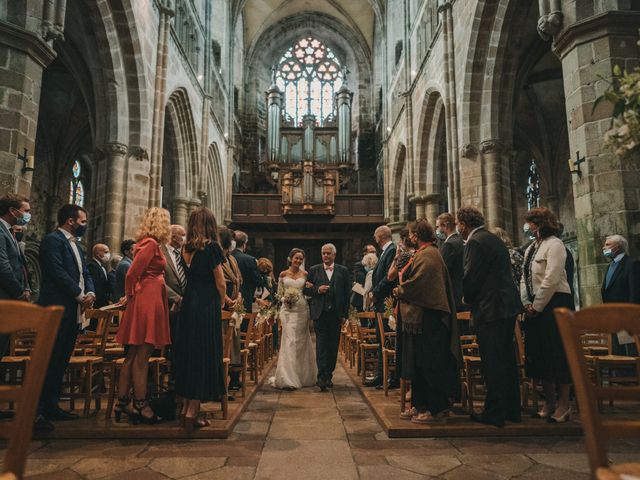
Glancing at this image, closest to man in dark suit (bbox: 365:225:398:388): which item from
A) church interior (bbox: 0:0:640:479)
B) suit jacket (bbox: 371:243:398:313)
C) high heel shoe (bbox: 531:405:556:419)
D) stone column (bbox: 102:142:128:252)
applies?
suit jacket (bbox: 371:243:398:313)

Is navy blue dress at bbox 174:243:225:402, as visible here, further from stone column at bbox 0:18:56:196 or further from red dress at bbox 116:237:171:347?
stone column at bbox 0:18:56:196

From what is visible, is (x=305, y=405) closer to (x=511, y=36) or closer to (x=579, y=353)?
(x=579, y=353)

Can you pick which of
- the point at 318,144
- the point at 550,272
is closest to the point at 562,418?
the point at 550,272

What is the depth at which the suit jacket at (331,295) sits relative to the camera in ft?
20.4

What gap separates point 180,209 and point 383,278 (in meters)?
9.70

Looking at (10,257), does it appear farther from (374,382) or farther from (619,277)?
(619,277)

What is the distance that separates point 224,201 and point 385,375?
14.4 meters

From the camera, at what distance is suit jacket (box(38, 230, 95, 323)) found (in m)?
4.00

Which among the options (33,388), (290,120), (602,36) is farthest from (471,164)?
(290,120)

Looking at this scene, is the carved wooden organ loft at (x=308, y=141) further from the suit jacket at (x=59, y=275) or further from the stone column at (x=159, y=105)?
the suit jacket at (x=59, y=275)

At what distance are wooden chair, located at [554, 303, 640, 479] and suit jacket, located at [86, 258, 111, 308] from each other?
6174mm

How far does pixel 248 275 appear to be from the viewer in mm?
6512

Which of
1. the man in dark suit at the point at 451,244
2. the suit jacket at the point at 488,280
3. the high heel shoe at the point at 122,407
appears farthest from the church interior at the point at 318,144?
the man in dark suit at the point at 451,244

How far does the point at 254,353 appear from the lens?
6.50 meters
